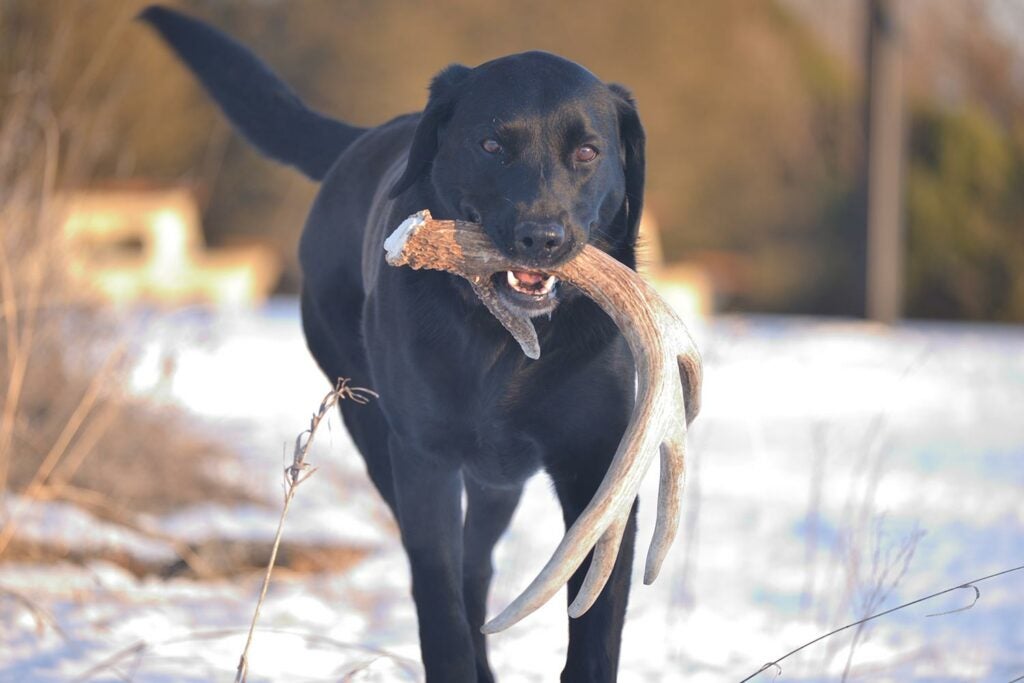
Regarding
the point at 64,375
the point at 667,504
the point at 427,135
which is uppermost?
the point at 64,375

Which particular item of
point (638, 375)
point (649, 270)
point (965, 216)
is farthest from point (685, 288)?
point (638, 375)

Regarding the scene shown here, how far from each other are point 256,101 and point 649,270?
46.4 inches

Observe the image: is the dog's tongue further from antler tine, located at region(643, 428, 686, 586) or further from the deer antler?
antler tine, located at region(643, 428, 686, 586)

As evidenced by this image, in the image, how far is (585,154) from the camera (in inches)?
97.2

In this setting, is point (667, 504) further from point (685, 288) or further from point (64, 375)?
point (685, 288)

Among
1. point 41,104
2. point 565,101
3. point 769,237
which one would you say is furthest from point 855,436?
point 769,237

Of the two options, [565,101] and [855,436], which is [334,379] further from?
[855,436]

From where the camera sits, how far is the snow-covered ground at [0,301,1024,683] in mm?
3223

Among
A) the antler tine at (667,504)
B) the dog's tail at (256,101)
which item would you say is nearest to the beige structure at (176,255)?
the dog's tail at (256,101)

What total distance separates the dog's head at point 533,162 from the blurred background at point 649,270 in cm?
26

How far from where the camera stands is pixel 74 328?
5.07 meters

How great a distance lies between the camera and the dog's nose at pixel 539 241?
2270 millimetres

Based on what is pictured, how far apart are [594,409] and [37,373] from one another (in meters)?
3.00

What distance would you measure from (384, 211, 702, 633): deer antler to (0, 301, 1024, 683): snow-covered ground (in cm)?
66
